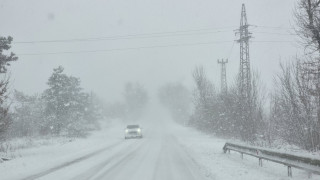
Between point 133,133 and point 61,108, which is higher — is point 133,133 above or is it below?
below

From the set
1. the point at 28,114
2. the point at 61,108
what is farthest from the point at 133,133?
the point at 28,114

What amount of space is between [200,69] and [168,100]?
79359mm

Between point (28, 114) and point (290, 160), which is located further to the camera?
point (28, 114)

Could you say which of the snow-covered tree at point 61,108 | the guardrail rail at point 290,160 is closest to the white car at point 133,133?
the snow-covered tree at point 61,108

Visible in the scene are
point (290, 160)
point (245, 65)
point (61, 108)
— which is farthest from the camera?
point (61, 108)

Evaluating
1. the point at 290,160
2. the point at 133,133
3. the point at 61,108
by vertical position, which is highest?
the point at 61,108

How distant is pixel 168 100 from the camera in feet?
449

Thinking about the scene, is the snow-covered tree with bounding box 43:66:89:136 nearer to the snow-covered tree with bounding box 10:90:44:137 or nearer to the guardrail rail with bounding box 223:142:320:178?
the snow-covered tree with bounding box 10:90:44:137

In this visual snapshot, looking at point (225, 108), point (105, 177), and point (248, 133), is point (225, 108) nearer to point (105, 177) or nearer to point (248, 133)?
point (248, 133)

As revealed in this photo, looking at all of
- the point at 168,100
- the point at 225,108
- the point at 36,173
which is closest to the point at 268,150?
the point at 36,173

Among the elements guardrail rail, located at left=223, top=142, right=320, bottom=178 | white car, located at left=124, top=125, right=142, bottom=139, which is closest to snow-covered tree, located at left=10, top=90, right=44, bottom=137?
white car, located at left=124, top=125, right=142, bottom=139

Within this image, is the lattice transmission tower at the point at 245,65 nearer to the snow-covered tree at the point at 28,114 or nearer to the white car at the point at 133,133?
the white car at the point at 133,133

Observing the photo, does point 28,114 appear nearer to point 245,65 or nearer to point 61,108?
point 61,108

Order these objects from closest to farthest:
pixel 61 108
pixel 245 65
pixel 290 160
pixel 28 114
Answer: pixel 290 160 < pixel 245 65 < pixel 61 108 < pixel 28 114
